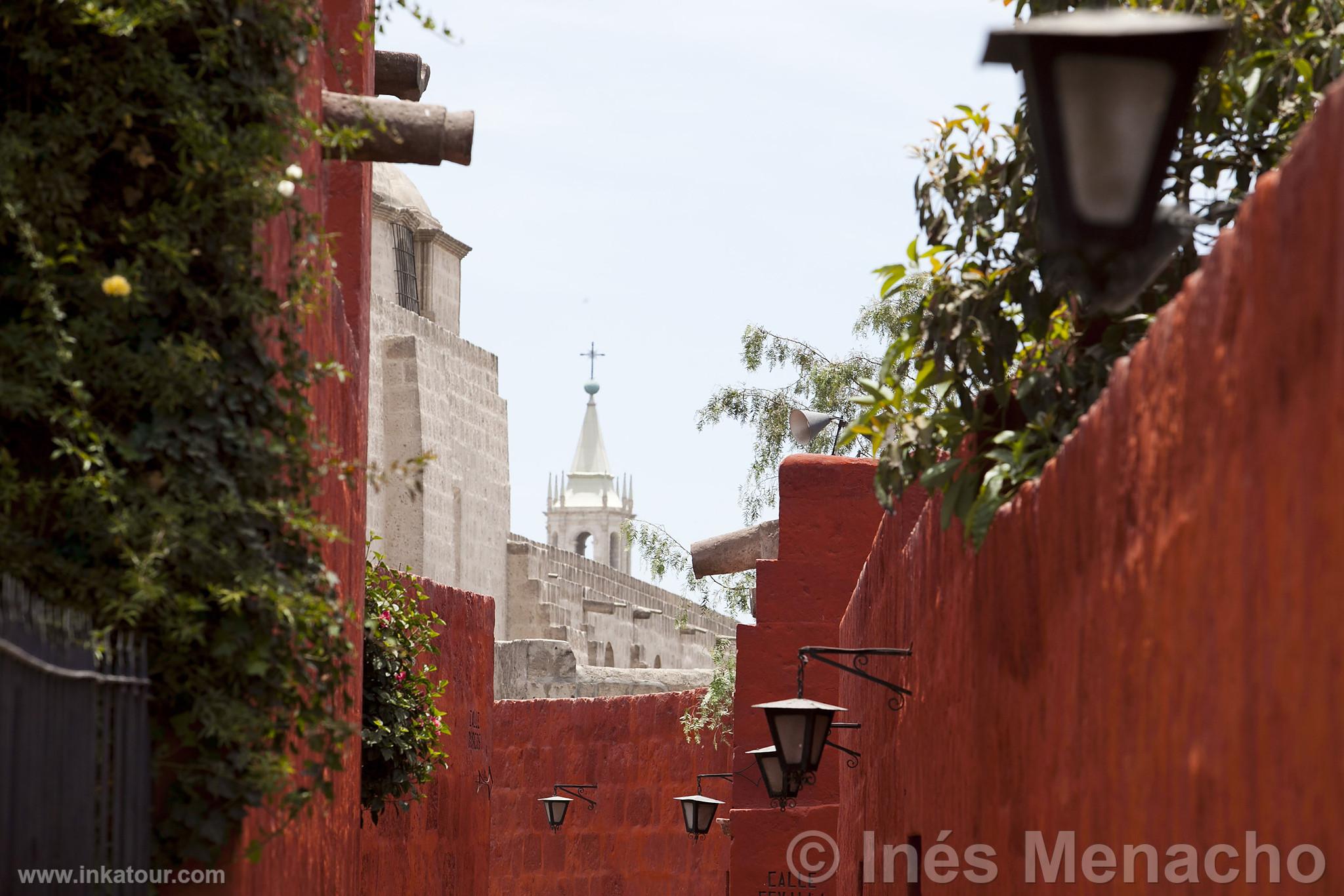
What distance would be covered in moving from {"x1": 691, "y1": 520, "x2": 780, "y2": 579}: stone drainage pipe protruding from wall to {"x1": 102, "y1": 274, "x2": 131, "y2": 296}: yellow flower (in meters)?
9.61

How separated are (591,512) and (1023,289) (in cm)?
6167

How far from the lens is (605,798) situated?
1706 centimetres

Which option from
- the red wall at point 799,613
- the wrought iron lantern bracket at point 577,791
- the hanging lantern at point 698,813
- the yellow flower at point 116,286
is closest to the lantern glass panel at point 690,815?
the hanging lantern at point 698,813

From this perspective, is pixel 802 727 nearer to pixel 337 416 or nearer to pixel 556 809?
pixel 337 416

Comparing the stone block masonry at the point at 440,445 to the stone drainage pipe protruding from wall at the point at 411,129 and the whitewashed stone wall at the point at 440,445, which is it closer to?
the whitewashed stone wall at the point at 440,445

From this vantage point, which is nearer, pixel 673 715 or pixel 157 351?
pixel 157 351

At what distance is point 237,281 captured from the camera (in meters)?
4.59

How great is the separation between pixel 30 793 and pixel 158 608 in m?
0.76

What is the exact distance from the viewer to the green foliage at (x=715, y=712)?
49.1 feet

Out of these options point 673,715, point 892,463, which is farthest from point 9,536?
point 673,715

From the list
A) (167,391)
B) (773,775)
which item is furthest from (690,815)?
(167,391)

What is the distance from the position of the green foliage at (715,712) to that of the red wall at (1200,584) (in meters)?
9.83

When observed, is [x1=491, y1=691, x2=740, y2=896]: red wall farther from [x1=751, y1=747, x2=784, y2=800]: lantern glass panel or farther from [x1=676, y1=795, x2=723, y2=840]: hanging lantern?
[x1=751, y1=747, x2=784, y2=800]: lantern glass panel

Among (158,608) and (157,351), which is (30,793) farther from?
(157,351)
